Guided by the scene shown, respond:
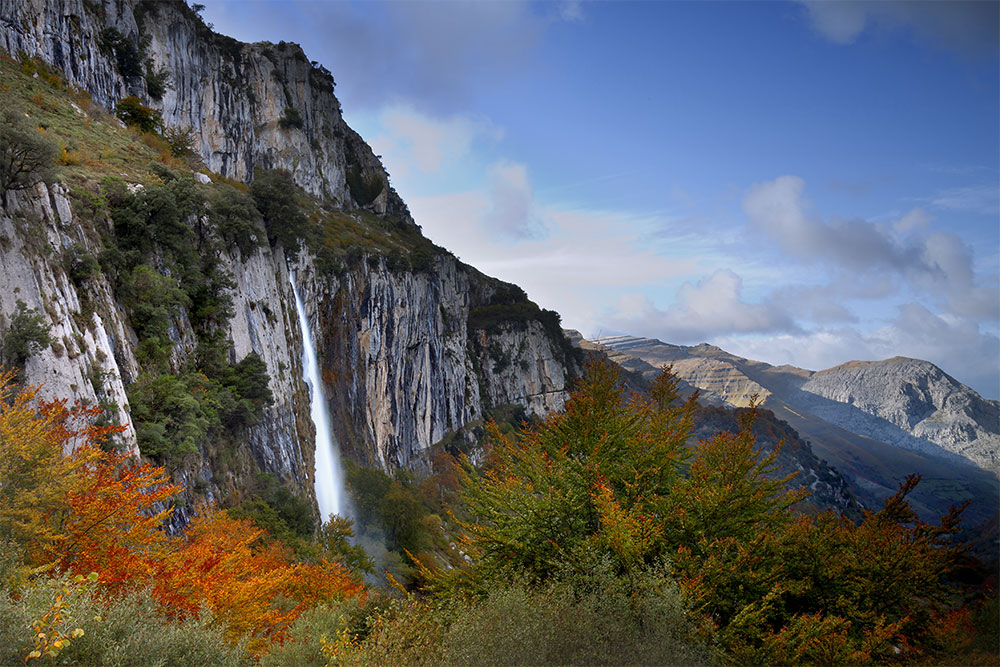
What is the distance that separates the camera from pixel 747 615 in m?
9.66

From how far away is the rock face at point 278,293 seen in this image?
1789 cm

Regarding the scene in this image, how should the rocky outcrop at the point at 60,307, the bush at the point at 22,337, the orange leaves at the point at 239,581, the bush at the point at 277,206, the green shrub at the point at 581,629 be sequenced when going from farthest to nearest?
the bush at the point at 277,206 < the rocky outcrop at the point at 60,307 < the bush at the point at 22,337 < the orange leaves at the point at 239,581 < the green shrub at the point at 581,629

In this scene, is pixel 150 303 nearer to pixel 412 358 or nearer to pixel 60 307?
pixel 60 307

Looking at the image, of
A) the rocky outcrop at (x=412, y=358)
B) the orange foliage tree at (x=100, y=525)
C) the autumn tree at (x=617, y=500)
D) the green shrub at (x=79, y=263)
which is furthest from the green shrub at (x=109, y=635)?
the rocky outcrop at (x=412, y=358)

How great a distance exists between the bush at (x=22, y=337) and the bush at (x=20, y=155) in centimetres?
384

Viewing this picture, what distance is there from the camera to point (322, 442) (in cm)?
4325

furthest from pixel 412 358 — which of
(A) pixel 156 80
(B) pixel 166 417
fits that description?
(B) pixel 166 417

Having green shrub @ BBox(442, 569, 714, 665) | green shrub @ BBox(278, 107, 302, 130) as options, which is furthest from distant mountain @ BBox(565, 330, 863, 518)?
green shrub @ BBox(442, 569, 714, 665)

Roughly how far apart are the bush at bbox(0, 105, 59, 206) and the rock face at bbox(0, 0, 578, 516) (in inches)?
22.6

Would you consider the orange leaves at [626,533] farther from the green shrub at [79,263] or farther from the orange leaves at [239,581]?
the green shrub at [79,263]

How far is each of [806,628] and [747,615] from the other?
0.96 metres

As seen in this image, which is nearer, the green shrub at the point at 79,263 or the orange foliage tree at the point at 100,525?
the orange foliage tree at the point at 100,525

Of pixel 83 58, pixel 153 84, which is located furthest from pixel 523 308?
pixel 83 58

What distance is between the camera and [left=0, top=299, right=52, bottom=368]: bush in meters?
14.9
